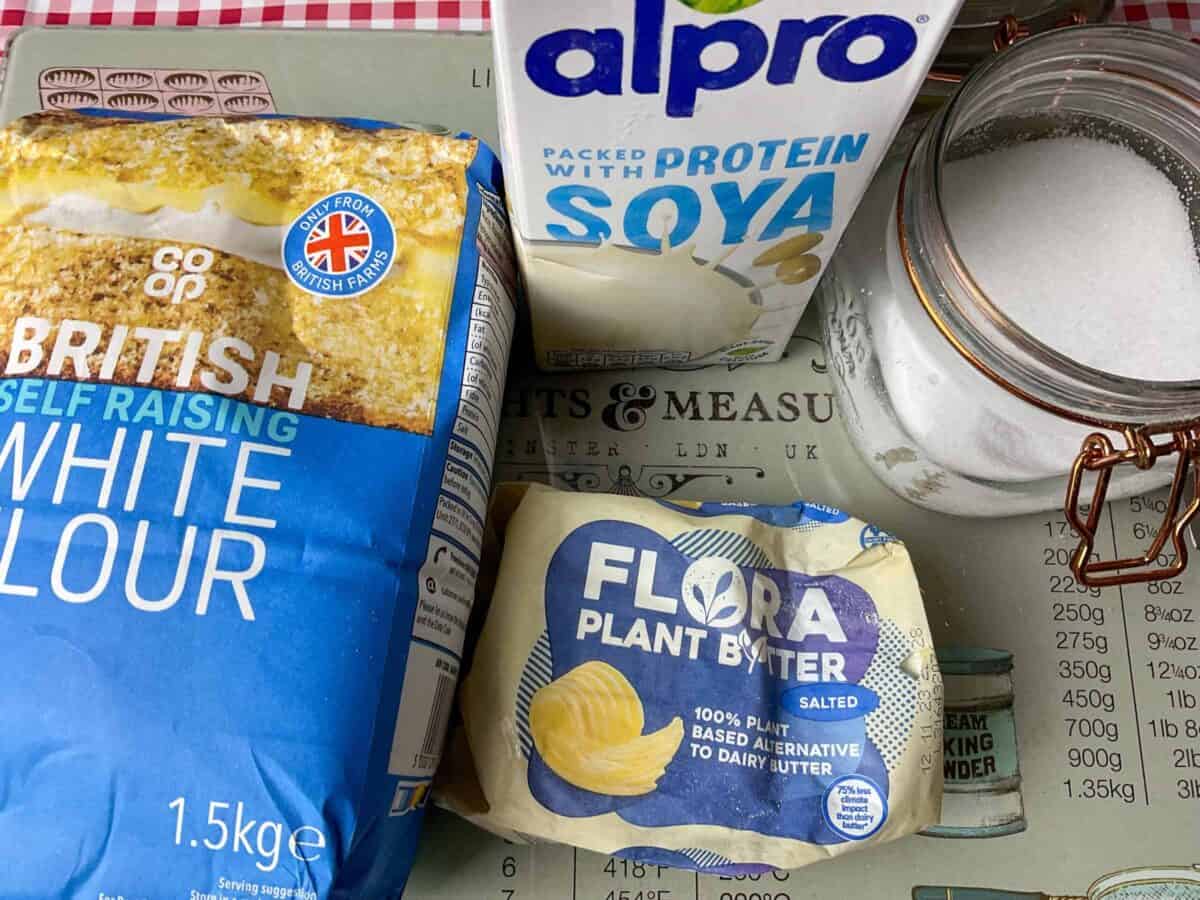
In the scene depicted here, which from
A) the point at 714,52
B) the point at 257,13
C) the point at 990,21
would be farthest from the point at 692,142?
the point at 257,13

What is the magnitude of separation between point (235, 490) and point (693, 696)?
209 millimetres

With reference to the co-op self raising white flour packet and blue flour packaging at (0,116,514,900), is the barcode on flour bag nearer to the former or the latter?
blue flour packaging at (0,116,514,900)

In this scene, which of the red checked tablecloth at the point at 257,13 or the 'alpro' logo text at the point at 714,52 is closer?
the 'alpro' logo text at the point at 714,52

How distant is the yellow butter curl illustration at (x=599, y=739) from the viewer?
1.33 ft

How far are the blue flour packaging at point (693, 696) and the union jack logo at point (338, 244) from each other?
0.14 metres

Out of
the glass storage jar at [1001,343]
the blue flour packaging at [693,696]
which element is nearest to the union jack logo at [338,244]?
the blue flour packaging at [693,696]

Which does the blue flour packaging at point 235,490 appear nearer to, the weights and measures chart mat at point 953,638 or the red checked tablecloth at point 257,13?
the weights and measures chart mat at point 953,638

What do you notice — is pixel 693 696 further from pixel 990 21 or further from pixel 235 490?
pixel 990 21

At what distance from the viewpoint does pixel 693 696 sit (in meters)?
0.41

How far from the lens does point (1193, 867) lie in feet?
1.55

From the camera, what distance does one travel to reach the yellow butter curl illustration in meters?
0.40

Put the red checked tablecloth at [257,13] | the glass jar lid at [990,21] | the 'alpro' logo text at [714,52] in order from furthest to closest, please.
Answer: the red checked tablecloth at [257,13], the glass jar lid at [990,21], the 'alpro' logo text at [714,52]

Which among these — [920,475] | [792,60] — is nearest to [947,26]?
[792,60]

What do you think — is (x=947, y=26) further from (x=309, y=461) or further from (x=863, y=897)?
(x=863, y=897)
